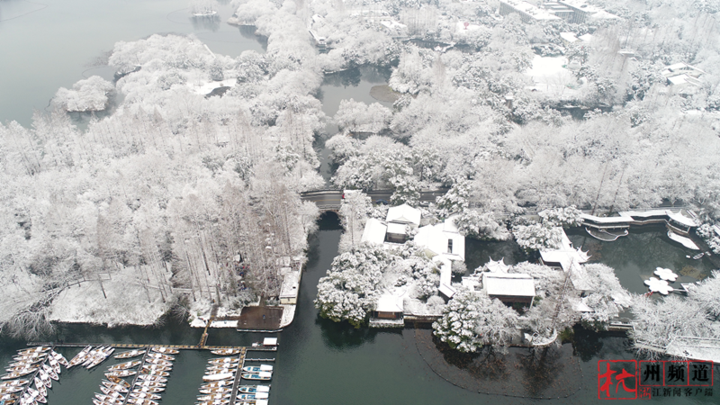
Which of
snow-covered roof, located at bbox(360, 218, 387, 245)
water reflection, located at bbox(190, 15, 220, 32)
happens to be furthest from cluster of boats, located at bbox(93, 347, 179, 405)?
water reflection, located at bbox(190, 15, 220, 32)

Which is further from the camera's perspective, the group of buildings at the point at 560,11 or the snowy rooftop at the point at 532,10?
the snowy rooftop at the point at 532,10

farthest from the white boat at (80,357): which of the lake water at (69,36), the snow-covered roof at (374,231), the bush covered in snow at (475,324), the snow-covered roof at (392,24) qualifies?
the snow-covered roof at (392,24)

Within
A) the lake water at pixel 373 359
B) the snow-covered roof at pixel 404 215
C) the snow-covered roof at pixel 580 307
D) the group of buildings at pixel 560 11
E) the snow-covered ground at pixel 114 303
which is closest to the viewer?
the lake water at pixel 373 359

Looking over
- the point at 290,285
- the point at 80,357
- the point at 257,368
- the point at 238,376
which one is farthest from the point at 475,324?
the point at 80,357

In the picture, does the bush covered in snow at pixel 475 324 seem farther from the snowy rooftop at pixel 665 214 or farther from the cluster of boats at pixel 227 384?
the snowy rooftop at pixel 665 214

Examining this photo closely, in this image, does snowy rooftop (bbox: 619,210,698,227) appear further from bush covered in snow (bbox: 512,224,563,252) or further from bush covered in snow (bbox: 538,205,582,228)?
bush covered in snow (bbox: 512,224,563,252)
